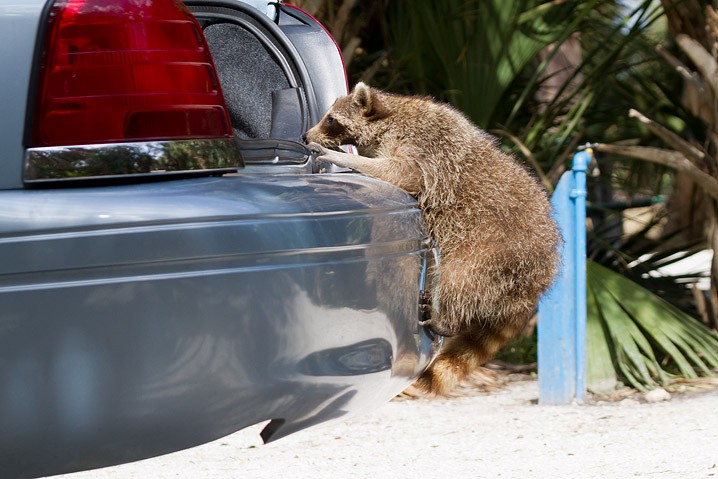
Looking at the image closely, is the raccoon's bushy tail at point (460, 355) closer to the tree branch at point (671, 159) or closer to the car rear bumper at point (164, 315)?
the car rear bumper at point (164, 315)

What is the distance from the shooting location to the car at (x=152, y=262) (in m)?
1.93

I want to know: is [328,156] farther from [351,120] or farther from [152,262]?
[152,262]

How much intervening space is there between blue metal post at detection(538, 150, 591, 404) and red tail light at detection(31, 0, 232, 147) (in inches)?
153

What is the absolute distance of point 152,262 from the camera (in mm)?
1970

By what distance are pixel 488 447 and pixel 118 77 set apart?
345cm

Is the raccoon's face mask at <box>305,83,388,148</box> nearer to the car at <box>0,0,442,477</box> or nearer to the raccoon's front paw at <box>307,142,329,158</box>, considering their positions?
the raccoon's front paw at <box>307,142,329,158</box>

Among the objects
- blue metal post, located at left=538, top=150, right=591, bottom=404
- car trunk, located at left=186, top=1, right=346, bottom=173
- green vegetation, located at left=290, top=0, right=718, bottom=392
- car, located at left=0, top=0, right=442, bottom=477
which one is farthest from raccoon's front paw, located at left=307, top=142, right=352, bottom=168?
green vegetation, located at left=290, top=0, right=718, bottom=392

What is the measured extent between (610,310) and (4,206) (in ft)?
15.9

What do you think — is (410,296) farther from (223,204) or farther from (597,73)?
(597,73)

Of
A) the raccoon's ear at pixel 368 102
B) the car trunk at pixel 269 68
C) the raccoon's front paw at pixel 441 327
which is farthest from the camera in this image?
the raccoon's ear at pixel 368 102

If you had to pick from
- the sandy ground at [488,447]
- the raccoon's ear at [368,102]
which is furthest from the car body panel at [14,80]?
the sandy ground at [488,447]

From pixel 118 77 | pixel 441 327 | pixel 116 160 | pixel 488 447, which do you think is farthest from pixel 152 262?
pixel 488 447

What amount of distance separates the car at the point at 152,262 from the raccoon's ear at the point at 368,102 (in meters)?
1.43

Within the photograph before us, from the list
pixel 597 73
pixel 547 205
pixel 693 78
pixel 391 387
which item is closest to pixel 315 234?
pixel 391 387
